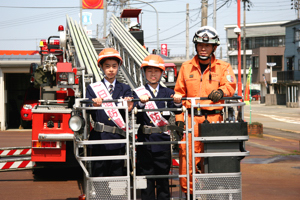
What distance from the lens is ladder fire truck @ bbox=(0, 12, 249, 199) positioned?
191 inches

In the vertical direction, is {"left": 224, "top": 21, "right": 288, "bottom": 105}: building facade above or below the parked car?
above

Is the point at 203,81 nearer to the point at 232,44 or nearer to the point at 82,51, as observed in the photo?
the point at 82,51

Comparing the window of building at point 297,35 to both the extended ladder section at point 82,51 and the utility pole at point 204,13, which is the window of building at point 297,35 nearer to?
the utility pole at point 204,13

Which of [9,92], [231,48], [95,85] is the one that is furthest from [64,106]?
[231,48]

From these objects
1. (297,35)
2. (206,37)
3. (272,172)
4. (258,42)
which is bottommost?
(272,172)

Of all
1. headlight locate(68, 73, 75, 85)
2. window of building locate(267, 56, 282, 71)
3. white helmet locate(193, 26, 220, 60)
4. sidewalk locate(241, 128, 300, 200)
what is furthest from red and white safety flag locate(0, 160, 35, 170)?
window of building locate(267, 56, 282, 71)

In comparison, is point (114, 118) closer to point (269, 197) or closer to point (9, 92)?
point (269, 197)

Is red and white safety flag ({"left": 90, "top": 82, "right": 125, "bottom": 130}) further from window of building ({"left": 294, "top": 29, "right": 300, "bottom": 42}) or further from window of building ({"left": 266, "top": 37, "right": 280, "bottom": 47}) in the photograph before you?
window of building ({"left": 266, "top": 37, "right": 280, "bottom": 47})

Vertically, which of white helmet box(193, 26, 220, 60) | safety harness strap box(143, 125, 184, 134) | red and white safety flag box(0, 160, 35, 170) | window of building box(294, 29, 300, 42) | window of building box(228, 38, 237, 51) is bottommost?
red and white safety flag box(0, 160, 35, 170)

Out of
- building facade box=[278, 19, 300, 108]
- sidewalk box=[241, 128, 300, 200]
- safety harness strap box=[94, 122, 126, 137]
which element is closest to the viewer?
safety harness strap box=[94, 122, 126, 137]

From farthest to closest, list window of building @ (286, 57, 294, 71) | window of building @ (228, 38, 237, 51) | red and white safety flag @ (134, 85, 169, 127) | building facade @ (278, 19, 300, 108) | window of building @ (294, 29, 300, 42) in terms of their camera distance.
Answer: window of building @ (228, 38, 237, 51)
window of building @ (286, 57, 294, 71)
window of building @ (294, 29, 300, 42)
building facade @ (278, 19, 300, 108)
red and white safety flag @ (134, 85, 169, 127)

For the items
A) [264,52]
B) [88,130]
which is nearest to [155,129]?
[88,130]

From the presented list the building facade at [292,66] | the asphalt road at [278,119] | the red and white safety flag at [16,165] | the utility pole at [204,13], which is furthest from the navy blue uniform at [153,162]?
the building facade at [292,66]

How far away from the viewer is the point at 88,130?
17.7 ft
